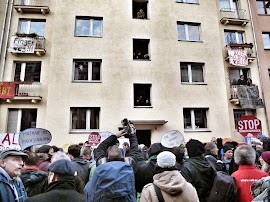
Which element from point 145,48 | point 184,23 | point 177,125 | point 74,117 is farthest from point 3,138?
point 184,23

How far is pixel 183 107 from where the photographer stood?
15.3 meters

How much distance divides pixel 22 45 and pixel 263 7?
716 inches

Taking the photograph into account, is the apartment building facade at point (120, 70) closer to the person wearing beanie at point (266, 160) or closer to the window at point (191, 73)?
the window at point (191, 73)

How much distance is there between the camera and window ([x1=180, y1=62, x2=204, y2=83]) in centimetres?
1634

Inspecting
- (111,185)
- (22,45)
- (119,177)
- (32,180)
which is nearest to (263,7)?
(22,45)

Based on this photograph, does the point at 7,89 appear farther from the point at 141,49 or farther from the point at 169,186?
the point at 169,186

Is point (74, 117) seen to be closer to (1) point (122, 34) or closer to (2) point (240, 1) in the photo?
(1) point (122, 34)

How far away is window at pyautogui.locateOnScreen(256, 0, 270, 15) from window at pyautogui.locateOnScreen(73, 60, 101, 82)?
13.5 meters

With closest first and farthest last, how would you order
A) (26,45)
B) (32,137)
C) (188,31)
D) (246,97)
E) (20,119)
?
1. (32,137)
2. (20,119)
3. (26,45)
4. (246,97)
5. (188,31)

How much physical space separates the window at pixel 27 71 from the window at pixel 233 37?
1355 cm

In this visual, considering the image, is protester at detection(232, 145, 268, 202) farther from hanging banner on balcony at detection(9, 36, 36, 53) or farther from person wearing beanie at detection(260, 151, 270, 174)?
hanging banner on balcony at detection(9, 36, 36, 53)

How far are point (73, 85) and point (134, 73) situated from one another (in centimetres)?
391

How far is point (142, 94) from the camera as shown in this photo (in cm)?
1570

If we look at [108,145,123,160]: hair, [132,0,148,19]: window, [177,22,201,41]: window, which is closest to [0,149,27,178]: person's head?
[108,145,123,160]: hair
